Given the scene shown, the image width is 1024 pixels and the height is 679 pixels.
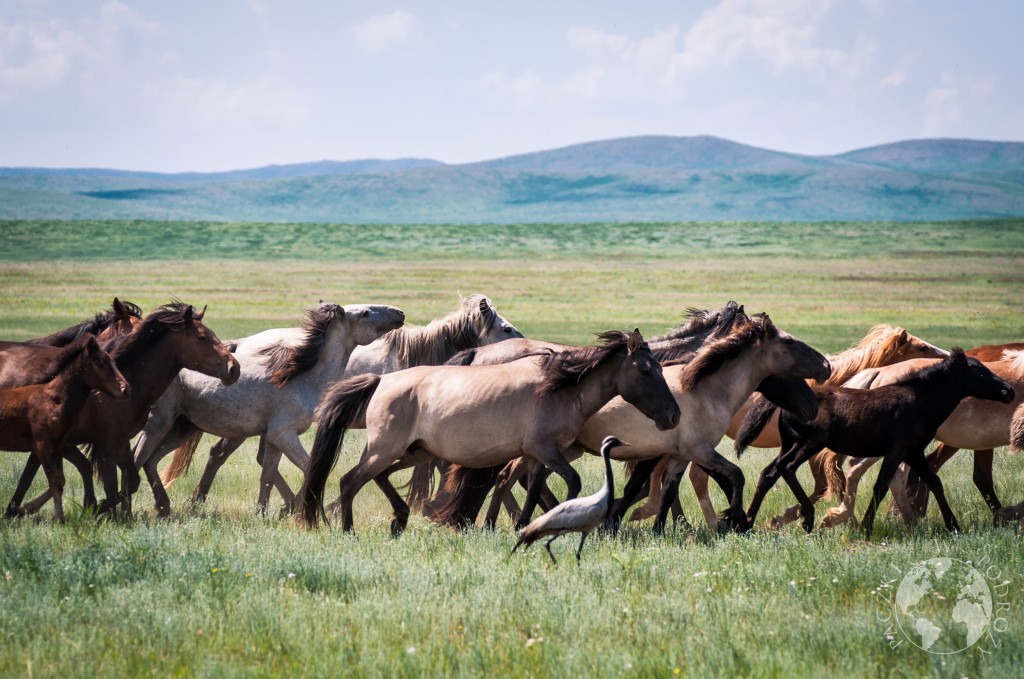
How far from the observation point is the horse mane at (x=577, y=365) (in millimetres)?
8211

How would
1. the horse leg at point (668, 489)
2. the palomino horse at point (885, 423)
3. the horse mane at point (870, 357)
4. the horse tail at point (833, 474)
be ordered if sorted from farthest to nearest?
the horse mane at point (870, 357) < the horse tail at point (833, 474) < the palomino horse at point (885, 423) < the horse leg at point (668, 489)

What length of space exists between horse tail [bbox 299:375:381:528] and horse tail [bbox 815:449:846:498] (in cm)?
392

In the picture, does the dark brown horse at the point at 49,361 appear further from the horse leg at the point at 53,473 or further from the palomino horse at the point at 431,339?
the palomino horse at the point at 431,339

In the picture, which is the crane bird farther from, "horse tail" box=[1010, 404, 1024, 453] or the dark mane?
"horse tail" box=[1010, 404, 1024, 453]

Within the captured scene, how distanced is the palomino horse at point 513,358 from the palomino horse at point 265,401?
134cm

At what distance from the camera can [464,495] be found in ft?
29.5

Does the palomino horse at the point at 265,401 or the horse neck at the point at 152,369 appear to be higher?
the horse neck at the point at 152,369

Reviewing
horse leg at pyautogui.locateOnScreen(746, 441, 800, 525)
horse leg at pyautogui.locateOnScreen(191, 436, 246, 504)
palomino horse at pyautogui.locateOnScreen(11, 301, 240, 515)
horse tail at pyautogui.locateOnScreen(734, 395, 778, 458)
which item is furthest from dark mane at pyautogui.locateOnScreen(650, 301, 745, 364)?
horse leg at pyautogui.locateOnScreen(191, 436, 246, 504)

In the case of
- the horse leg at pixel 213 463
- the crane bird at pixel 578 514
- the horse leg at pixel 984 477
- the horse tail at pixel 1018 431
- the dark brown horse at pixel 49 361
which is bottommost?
the horse leg at pixel 213 463

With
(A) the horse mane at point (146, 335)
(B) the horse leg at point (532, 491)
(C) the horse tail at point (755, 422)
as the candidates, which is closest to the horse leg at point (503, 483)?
(B) the horse leg at point (532, 491)

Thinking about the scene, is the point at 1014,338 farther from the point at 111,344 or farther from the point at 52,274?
the point at 52,274

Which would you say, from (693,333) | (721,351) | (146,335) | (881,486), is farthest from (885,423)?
(146,335)

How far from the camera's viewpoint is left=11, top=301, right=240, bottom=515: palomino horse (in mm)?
8688

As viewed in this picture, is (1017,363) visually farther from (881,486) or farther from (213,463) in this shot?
(213,463)
